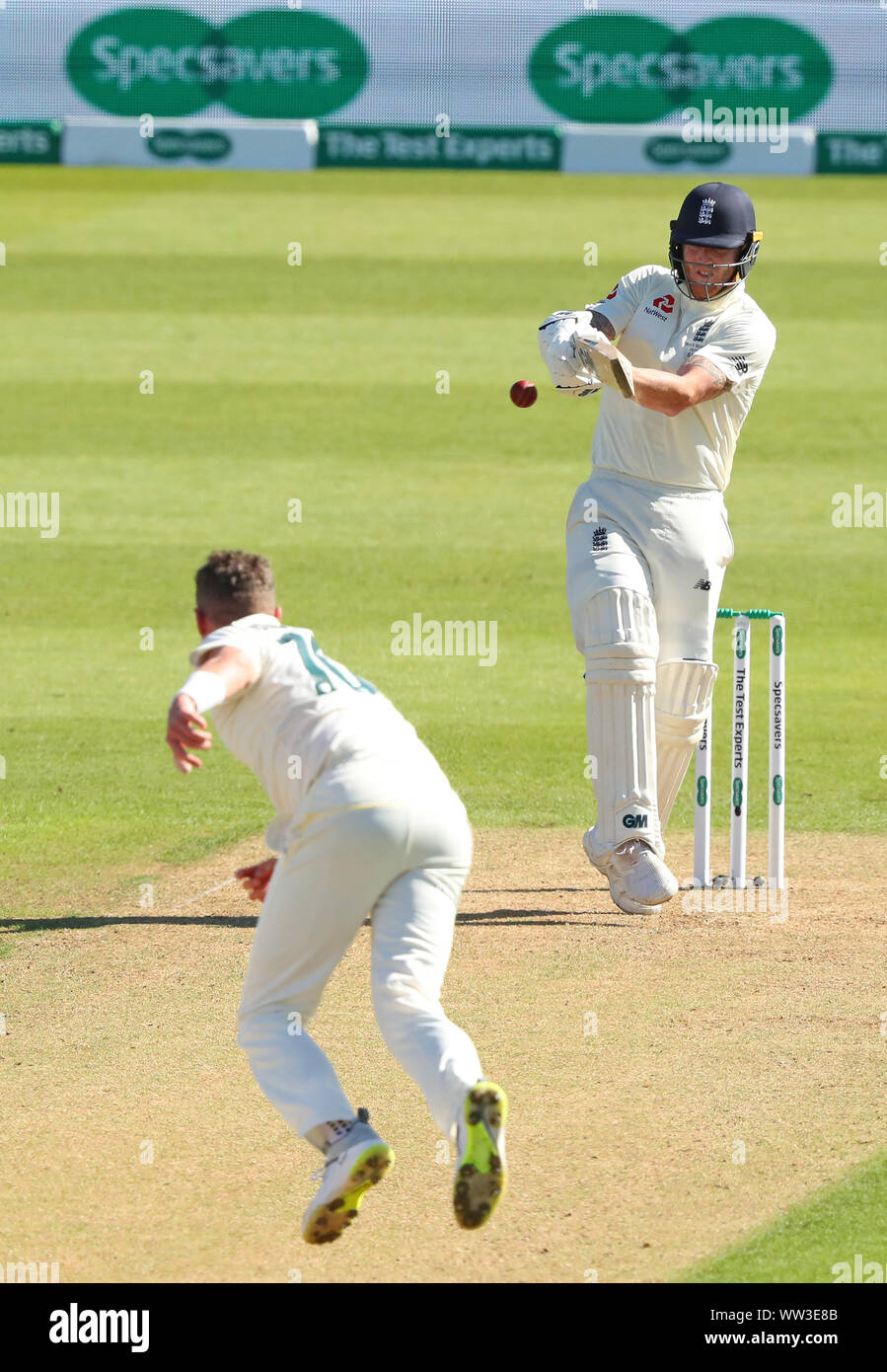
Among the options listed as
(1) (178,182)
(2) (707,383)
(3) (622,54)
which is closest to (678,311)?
(2) (707,383)

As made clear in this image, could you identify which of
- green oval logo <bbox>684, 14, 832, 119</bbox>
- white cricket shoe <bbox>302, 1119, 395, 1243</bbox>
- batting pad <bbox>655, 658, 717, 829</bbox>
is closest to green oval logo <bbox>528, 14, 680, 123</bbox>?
green oval logo <bbox>684, 14, 832, 119</bbox>

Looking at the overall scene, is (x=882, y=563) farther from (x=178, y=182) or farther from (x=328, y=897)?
(x=178, y=182)

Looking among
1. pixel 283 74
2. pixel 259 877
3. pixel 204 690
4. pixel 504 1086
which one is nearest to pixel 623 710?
pixel 504 1086

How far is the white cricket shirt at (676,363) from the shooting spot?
720 centimetres

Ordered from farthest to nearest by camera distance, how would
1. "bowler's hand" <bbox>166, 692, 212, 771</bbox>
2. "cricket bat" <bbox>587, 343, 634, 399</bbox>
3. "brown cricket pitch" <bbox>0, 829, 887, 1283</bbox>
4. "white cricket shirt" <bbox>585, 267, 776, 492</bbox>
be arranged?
"white cricket shirt" <bbox>585, 267, 776, 492</bbox> → "cricket bat" <bbox>587, 343, 634, 399</bbox> → "brown cricket pitch" <bbox>0, 829, 887, 1283</bbox> → "bowler's hand" <bbox>166, 692, 212, 771</bbox>

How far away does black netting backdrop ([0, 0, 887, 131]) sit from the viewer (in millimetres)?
29406

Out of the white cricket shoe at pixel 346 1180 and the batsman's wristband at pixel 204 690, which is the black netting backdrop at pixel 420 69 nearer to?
the batsman's wristband at pixel 204 690

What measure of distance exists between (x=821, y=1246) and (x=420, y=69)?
27747 mm

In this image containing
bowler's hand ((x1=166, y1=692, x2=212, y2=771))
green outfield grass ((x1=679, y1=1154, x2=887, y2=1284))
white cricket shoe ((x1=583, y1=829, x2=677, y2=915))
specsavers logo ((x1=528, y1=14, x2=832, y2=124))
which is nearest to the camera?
bowler's hand ((x1=166, y1=692, x2=212, y2=771))

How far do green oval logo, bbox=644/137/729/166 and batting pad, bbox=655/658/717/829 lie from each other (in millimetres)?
22058

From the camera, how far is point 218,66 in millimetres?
29344

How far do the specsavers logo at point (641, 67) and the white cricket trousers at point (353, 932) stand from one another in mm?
26746

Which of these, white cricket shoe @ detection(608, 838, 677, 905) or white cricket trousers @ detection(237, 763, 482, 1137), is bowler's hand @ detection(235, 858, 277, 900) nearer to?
white cricket trousers @ detection(237, 763, 482, 1137)

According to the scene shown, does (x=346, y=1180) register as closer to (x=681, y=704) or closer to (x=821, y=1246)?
(x=821, y=1246)
